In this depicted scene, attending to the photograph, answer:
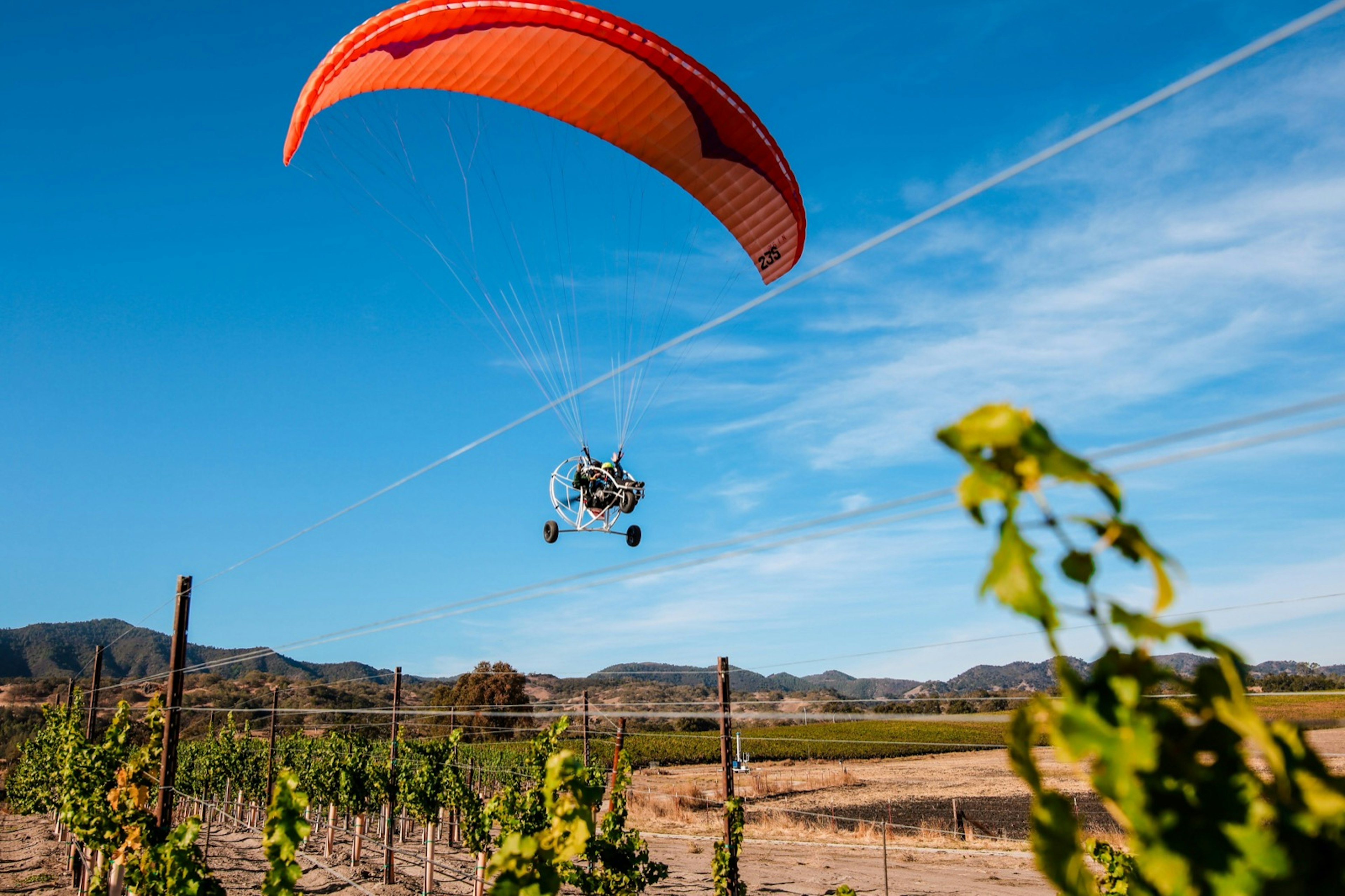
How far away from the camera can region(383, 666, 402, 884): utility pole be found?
1630cm

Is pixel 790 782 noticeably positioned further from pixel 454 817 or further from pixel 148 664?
pixel 148 664

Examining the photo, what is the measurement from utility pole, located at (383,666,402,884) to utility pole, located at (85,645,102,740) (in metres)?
5.83

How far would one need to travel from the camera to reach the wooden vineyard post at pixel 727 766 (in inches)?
447

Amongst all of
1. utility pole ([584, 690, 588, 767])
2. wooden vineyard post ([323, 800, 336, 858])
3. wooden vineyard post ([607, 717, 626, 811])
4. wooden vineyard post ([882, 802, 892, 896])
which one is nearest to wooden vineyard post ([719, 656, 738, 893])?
wooden vineyard post ([607, 717, 626, 811])

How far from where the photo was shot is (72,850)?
17453mm

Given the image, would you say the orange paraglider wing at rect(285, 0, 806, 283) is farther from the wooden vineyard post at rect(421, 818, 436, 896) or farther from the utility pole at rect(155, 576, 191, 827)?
the wooden vineyard post at rect(421, 818, 436, 896)

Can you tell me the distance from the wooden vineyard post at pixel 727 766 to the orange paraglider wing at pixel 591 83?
5990 millimetres

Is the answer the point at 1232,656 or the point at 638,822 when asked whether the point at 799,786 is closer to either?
the point at 638,822

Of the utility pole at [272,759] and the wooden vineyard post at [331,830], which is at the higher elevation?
the utility pole at [272,759]

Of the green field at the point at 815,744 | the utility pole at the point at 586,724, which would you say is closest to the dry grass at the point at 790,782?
the green field at the point at 815,744

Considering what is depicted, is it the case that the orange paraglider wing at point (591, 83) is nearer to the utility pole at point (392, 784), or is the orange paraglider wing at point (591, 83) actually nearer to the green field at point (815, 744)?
the utility pole at point (392, 784)

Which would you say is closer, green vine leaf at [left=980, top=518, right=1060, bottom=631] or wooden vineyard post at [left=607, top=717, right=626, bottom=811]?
green vine leaf at [left=980, top=518, right=1060, bottom=631]

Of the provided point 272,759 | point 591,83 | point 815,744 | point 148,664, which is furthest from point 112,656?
point 591,83

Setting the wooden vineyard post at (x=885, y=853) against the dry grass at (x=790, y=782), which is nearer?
the wooden vineyard post at (x=885, y=853)
